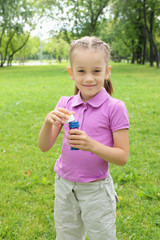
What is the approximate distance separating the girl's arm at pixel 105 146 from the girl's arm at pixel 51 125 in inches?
5.4

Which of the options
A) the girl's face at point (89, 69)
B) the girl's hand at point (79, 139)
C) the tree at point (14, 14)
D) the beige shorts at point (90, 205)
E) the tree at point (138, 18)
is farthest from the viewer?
the tree at point (14, 14)

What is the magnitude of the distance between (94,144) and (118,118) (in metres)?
0.25

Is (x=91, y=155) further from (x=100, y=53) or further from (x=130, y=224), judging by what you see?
(x=130, y=224)

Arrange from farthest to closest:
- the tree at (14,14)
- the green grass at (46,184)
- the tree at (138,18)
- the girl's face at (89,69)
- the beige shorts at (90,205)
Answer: the tree at (14,14) → the tree at (138,18) → the green grass at (46,184) → the beige shorts at (90,205) → the girl's face at (89,69)

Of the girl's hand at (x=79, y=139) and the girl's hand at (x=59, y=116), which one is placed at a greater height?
the girl's hand at (x=59, y=116)

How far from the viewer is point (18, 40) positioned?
1724 inches

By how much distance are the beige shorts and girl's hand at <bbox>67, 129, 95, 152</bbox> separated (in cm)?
38

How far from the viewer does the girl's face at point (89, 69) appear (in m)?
1.60

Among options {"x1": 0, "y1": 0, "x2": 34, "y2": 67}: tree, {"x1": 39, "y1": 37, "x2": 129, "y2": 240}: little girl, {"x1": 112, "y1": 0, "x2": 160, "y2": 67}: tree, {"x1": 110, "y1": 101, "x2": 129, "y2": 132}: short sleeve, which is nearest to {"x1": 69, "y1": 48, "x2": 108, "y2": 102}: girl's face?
{"x1": 39, "y1": 37, "x2": 129, "y2": 240}: little girl

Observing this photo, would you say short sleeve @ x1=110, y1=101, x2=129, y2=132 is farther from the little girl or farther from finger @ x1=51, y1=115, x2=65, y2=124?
finger @ x1=51, y1=115, x2=65, y2=124

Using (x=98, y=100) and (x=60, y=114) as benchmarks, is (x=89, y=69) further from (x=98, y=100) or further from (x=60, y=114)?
(x=60, y=114)

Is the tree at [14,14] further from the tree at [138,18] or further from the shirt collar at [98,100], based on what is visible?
the shirt collar at [98,100]

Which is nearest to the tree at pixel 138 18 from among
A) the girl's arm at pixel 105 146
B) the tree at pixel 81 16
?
the tree at pixel 81 16

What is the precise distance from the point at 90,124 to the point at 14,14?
37.5 m
